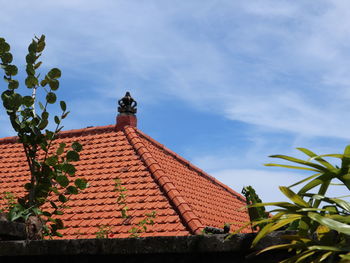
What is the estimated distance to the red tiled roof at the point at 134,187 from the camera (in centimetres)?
1073

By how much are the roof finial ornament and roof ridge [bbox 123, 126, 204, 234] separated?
0.46m

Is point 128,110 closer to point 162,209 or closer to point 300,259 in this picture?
point 162,209

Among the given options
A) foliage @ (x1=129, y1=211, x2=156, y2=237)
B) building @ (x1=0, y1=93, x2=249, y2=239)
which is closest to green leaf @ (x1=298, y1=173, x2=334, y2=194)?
building @ (x1=0, y1=93, x2=249, y2=239)

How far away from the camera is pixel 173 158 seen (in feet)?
50.8

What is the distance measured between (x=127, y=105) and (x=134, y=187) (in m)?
3.42

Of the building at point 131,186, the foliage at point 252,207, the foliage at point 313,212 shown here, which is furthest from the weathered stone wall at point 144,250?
the building at point 131,186

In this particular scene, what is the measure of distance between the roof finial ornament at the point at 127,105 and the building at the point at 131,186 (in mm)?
26

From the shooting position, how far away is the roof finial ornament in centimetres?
1473

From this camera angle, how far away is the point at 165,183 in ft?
38.4

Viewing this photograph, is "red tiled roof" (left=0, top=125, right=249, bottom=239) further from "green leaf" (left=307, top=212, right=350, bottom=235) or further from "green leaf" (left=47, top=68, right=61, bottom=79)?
"green leaf" (left=307, top=212, right=350, bottom=235)

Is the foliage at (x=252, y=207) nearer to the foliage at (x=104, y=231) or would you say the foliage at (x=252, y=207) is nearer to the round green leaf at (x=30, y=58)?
the round green leaf at (x=30, y=58)

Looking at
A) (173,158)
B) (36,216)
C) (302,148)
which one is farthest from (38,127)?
(173,158)

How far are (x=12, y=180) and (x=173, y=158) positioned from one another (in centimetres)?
427

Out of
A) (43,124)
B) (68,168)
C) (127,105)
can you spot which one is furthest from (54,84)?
(127,105)
